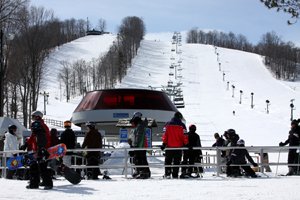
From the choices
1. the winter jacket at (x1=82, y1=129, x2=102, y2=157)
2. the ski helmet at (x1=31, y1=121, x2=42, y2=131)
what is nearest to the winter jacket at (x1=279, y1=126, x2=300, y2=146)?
the winter jacket at (x1=82, y1=129, x2=102, y2=157)

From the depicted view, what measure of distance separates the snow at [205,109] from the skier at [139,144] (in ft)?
1.18

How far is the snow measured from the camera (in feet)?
33.8

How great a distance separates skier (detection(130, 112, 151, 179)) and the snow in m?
0.36

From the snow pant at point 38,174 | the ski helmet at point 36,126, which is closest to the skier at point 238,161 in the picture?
the snow pant at point 38,174

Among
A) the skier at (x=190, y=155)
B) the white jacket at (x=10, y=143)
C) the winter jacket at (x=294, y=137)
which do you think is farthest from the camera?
the white jacket at (x=10, y=143)

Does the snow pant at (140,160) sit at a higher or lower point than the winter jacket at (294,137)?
lower

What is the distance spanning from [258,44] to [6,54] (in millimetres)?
161237

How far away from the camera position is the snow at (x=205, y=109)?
10289mm

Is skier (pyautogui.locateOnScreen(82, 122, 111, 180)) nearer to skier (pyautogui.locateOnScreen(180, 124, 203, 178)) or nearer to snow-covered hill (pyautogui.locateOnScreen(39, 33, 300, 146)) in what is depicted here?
skier (pyautogui.locateOnScreen(180, 124, 203, 178))

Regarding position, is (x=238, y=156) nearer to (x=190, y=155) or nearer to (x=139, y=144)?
(x=190, y=155)

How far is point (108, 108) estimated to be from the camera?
30.0 meters

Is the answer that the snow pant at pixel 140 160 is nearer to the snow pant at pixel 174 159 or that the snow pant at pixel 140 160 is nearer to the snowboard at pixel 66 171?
the snow pant at pixel 174 159

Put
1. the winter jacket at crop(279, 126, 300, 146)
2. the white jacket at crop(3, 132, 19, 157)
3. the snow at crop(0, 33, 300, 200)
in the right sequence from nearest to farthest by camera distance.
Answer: the snow at crop(0, 33, 300, 200) → the winter jacket at crop(279, 126, 300, 146) → the white jacket at crop(3, 132, 19, 157)

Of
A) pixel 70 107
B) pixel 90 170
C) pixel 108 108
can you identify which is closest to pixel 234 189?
Result: pixel 90 170
